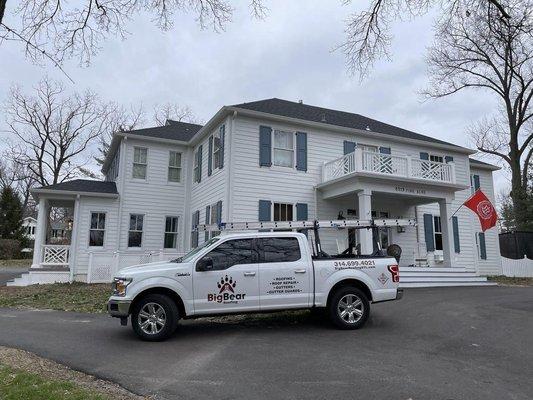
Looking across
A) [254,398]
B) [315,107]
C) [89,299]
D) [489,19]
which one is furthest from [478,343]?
[315,107]

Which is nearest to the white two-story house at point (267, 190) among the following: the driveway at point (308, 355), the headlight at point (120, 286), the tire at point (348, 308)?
the driveway at point (308, 355)

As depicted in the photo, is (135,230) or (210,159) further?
(135,230)

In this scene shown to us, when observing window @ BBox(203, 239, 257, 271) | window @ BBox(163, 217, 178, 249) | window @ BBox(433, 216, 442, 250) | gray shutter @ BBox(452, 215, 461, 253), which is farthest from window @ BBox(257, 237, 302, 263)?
gray shutter @ BBox(452, 215, 461, 253)

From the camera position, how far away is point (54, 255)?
19.8m

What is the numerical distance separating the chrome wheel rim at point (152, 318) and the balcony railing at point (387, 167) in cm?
1065

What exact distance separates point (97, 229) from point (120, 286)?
13283 millimetres

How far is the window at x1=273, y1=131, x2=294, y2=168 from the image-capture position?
18286 mm

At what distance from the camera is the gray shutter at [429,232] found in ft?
68.5

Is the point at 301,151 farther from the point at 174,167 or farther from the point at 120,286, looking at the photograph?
the point at 120,286

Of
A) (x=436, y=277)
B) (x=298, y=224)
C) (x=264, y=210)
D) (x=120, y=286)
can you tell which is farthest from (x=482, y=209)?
(x=120, y=286)

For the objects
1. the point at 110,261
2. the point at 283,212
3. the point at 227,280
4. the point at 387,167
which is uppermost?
the point at 387,167

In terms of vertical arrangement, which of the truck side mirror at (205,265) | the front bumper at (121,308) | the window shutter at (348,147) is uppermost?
the window shutter at (348,147)

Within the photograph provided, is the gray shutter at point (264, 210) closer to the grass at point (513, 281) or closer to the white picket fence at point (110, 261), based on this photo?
the white picket fence at point (110, 261)

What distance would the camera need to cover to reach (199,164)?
20844 millimetres
